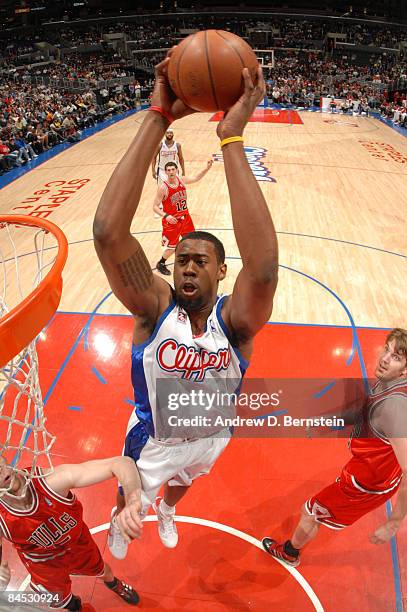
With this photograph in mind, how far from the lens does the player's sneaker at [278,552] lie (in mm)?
2986

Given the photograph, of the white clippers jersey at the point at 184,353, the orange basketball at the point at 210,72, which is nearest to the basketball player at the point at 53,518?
the white clippers jersey at the point at 184,353

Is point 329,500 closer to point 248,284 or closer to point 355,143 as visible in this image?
point 248,284

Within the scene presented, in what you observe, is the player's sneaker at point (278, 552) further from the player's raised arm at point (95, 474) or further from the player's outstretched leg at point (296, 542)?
the player's raised arm at point (95, 474)

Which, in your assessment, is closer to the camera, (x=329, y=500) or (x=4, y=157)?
(x=329, y=500)

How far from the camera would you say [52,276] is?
198 cm

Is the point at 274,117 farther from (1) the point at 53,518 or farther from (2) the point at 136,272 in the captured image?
(1) the point at 53,518

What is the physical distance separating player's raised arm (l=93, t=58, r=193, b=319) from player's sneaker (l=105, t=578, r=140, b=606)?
2.01m

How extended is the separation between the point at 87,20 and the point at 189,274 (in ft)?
148

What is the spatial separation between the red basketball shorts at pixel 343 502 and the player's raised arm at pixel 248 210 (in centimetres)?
159

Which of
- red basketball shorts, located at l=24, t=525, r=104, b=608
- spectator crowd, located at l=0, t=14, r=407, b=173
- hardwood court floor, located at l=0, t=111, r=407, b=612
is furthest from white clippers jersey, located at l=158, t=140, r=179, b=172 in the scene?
spectator crowd, located at l=0, t=14, r=407, b=173

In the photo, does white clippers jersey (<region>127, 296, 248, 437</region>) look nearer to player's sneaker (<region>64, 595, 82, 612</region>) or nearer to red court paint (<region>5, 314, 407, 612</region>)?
player's sneaker (<region>64, 595, 82, 612</region>)

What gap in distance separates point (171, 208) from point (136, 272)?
4.65 m

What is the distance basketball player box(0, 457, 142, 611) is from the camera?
6.72ft

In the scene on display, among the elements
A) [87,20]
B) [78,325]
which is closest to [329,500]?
[78,325]
